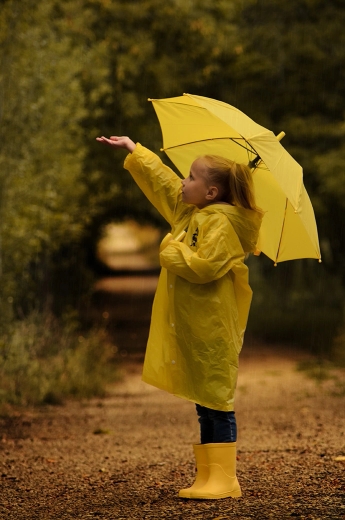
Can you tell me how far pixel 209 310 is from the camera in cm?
469

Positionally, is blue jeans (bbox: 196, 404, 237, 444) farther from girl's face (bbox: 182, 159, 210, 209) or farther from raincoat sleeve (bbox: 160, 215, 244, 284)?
girl's face (bbox: 182, 159, 210, 209)

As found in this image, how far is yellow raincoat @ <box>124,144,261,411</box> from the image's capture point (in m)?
4.64

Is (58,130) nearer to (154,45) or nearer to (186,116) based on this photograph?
(154,45)

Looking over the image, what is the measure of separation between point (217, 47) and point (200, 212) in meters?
11.6

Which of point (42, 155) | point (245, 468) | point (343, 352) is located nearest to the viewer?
point (245, 468)

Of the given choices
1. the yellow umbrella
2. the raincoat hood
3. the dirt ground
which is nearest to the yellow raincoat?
the raincoat hood

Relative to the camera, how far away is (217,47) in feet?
52.0

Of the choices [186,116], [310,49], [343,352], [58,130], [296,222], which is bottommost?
[343,352]

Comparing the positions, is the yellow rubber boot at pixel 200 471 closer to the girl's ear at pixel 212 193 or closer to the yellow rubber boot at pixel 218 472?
the yellow rubber boot at pixel 218 472

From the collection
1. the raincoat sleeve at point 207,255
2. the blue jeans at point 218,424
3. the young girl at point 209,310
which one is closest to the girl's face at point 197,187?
the young girl at point 209,310

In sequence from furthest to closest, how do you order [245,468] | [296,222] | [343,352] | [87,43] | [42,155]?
1. [87,43]
2. [343,352]
3. [42,155]
4. [245,468]
5. [296,222]

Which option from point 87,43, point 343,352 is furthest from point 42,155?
point 343,352

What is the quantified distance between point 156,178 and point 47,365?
262 inches

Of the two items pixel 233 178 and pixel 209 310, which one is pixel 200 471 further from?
pixel 233 178
